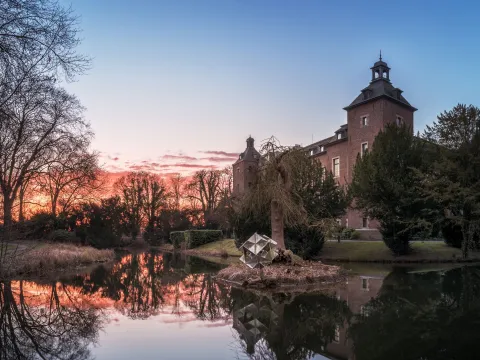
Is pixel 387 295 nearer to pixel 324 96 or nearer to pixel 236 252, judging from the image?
pixel 324 96

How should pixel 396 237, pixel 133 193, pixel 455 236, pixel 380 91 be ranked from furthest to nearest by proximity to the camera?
pixel 133 193 → pixel 380 91 → pixel 455 236 → pixel 396 237

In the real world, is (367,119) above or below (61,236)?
above

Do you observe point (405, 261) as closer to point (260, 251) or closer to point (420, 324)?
point (260, 251)

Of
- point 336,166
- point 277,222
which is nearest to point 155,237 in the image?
point 336,166

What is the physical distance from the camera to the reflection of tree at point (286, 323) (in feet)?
18.5

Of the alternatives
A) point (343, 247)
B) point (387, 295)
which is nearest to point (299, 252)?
point (343, 247)

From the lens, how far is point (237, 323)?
24.3ft

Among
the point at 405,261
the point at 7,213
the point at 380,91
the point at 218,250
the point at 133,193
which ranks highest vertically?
the point at 380,91

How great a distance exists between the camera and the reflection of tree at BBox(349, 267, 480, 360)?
17.9 feet

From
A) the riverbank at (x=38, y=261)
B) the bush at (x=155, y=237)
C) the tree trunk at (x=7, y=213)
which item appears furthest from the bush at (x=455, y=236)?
the bush at (x=155, y=237)

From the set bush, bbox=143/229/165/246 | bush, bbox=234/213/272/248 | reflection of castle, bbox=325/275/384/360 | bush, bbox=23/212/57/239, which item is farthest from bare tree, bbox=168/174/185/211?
reflection of castle, bbox=325/275/384/360

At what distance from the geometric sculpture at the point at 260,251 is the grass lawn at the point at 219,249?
15.9 meters

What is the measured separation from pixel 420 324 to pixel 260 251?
21.2ft

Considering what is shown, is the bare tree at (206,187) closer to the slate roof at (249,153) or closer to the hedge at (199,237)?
the slate roof at (249,153)
